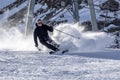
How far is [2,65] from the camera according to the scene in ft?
42.6

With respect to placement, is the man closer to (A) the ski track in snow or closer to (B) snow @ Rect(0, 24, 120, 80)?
(B) snow @ Rect(0, 24, 120, 80)

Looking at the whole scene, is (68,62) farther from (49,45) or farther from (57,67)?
(49,45)

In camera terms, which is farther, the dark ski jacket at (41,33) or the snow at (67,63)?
the dark ski jacket at (41,33)

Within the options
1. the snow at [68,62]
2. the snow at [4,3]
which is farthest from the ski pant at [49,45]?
the snow at [4,3]

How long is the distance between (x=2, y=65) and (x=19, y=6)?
36.1 metres

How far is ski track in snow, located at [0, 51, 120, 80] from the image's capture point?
11.0m

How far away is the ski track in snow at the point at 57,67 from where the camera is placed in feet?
36.2

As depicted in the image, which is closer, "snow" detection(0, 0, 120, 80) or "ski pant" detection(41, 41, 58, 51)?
"snow" detection(0, 0, 120, 80)

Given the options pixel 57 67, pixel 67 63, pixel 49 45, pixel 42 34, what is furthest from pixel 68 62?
pixel 42 34

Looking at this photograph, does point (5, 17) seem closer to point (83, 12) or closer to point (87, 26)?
point (83, 12)

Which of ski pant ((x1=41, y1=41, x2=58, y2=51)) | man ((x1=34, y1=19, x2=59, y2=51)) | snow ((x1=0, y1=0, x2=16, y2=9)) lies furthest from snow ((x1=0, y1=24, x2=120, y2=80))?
snow ((x1=0, y1=0, x2=16, y2=9))

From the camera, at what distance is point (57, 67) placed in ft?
41.2

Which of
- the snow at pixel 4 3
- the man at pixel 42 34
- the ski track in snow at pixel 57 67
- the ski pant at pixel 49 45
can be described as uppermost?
the snow at pixel 4 3

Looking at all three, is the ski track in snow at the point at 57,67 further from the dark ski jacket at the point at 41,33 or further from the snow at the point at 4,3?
the snow at the point at 4,3
